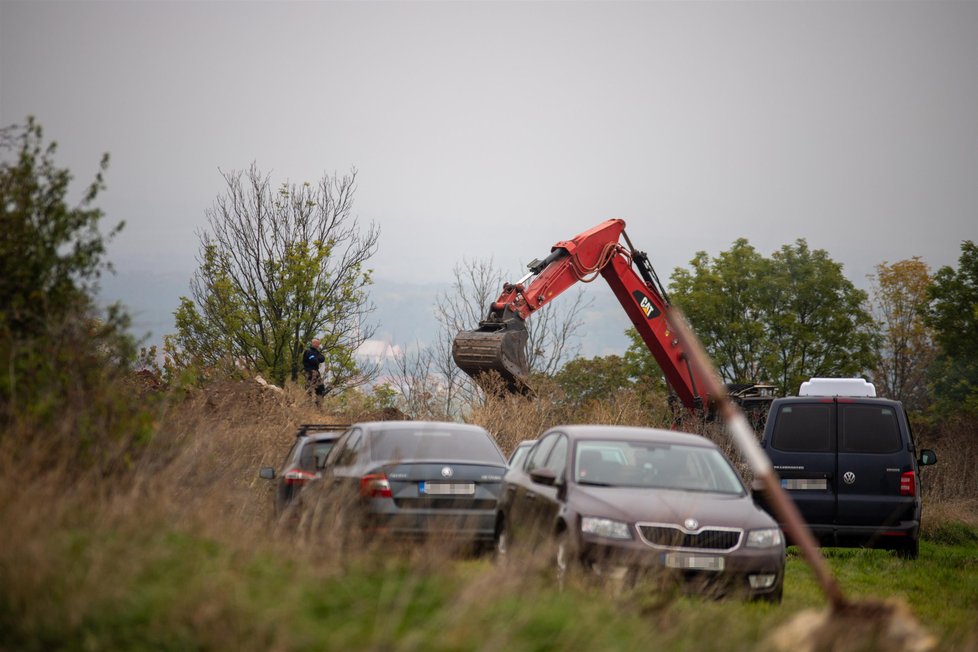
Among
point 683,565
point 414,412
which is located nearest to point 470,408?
point 414,412

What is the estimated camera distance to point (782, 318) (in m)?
58.9

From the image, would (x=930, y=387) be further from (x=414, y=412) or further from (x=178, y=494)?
(x=178, y=494)

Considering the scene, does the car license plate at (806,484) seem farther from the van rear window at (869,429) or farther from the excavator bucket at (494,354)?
the excavator bucket at (494,354)

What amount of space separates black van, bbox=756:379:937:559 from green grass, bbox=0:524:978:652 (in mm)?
7620

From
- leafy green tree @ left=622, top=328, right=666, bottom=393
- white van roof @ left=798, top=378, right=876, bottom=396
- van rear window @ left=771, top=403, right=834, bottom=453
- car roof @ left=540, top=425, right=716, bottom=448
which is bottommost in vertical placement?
car roof @ left=540, top=425, right=716, bottom=448

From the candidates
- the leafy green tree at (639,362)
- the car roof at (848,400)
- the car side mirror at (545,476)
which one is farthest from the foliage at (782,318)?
the car side mirror at (545,476)

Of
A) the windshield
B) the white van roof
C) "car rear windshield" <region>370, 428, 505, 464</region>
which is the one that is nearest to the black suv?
"car rear windshield" <region>370, 428, 505, 464</region>

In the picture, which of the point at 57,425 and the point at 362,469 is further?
the point at 362,469

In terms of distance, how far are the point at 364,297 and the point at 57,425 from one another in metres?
26.2

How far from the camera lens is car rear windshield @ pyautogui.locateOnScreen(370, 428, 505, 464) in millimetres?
12500

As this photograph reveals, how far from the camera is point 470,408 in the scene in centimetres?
2475

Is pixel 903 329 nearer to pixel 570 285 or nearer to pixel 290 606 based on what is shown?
pixel 570 285

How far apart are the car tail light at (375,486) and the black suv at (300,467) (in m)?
1.70

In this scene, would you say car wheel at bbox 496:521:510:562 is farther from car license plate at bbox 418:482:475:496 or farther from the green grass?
the green grass
